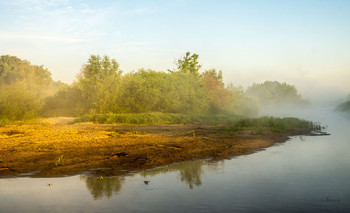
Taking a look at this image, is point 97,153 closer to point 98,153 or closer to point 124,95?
point 98,153

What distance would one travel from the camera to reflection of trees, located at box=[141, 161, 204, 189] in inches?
332

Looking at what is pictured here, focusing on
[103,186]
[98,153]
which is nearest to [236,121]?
[98,153]

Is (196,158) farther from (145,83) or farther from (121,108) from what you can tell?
(145,83)

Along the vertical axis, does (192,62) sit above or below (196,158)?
above

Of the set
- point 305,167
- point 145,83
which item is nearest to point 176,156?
point 305,167

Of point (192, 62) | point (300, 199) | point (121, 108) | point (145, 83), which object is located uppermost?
point (192, 62)

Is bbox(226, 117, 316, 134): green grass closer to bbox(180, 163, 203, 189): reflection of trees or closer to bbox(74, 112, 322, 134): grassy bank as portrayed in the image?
bbox(74, 112, 322, 134): grassy bank

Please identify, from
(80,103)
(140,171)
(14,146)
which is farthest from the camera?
(80,103)

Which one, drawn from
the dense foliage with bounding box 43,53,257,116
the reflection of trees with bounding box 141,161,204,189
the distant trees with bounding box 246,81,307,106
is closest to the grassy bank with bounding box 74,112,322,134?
the dense foliage with bounding box 43,53,257,116

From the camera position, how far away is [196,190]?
7.51 m

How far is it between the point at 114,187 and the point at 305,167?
675cm

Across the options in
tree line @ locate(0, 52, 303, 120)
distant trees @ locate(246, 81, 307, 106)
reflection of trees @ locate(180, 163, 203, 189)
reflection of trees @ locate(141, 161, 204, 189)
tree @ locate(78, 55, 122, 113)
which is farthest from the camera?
distant trees @ locate(246, 81, 307, 106)

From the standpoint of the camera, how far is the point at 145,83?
126 ft

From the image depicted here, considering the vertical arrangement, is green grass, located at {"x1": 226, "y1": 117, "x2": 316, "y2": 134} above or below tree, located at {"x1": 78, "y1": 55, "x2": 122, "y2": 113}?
below
